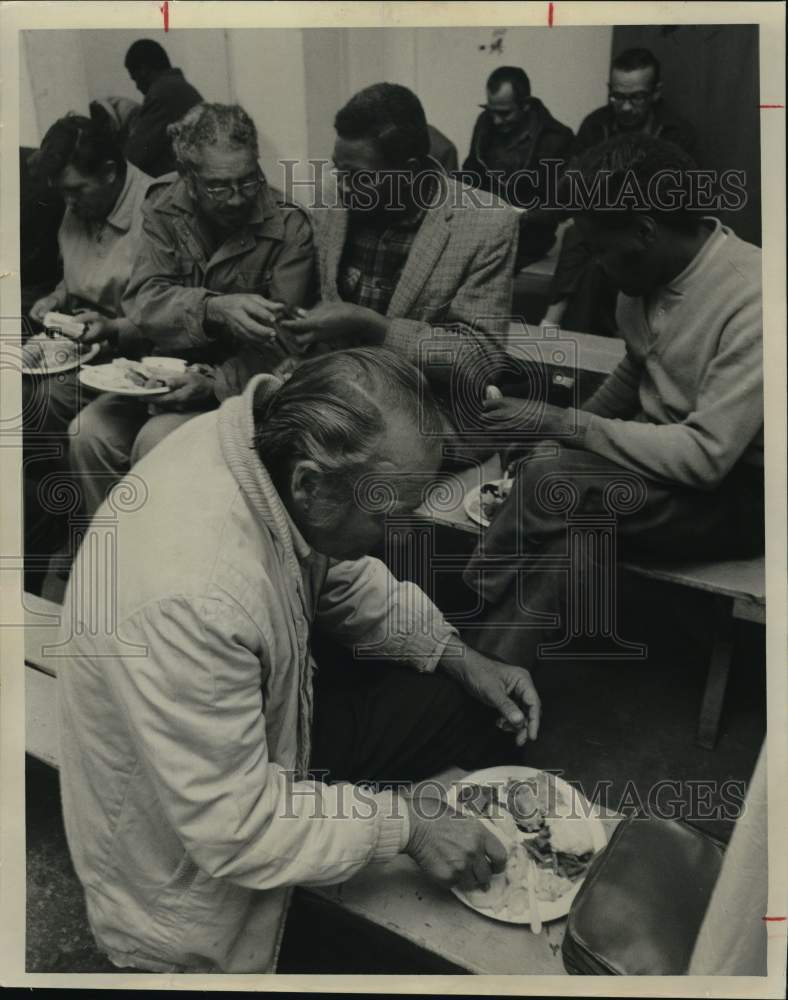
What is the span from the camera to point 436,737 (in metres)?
1.88

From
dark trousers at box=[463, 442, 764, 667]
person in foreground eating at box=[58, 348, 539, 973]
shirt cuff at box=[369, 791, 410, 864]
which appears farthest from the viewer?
dark trousers at box=[463, 442, 764, 667]

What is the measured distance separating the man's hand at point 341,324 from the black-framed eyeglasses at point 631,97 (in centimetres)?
60

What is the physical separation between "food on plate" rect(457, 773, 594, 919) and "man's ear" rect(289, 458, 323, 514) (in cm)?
70

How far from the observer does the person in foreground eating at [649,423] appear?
5.74 feet

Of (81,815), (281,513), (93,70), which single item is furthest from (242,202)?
(81,815)

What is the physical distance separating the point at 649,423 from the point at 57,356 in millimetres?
1198

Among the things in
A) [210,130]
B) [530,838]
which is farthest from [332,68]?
[530,838]

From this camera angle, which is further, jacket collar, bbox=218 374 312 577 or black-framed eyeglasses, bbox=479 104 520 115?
black-framed eyeglasses, bbox=479 104 520 115

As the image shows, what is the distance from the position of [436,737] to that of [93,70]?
1495 millimetres

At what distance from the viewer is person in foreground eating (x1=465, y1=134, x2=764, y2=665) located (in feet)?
5.74

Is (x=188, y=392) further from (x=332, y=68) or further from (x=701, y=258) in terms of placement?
(x=701, y=258)

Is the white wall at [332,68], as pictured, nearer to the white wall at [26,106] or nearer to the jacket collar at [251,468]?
the white wall at [26,106]

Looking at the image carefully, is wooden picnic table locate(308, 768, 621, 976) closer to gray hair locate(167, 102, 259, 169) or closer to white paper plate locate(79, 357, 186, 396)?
white paper plate locate(79, 357, 186, 396)

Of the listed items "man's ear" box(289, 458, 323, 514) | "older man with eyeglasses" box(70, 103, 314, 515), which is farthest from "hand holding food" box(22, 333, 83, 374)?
"man's ear" box(289, 458, 323, 514)
